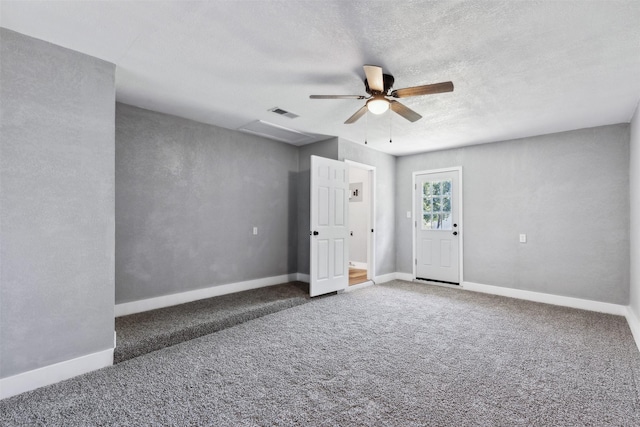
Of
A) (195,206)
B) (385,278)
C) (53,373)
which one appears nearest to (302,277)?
(385,278)

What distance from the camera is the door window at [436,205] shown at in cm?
555

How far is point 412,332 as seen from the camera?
3.34 metres

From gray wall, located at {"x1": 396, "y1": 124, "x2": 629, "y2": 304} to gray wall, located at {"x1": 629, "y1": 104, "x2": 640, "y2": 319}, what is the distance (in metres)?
0.21

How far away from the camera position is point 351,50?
7.74 ft

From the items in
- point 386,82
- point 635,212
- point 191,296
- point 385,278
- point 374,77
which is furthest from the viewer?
point 385,278

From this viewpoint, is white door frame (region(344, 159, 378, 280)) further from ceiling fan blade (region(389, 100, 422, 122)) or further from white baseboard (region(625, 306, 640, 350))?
white baseboard (region(625, 306, 640, 350))

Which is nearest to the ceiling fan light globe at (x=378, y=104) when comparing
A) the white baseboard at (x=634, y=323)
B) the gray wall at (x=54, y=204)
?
the gray wall at (x=54, y=204)

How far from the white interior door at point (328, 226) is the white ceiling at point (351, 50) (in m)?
1.08

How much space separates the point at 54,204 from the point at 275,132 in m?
2.93

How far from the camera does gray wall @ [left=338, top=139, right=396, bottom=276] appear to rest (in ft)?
18.1

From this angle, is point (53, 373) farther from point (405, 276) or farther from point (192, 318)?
point (405, 276)

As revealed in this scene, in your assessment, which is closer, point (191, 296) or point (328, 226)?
point (191, 296)

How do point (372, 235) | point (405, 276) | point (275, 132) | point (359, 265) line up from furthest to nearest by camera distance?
point (359, 265), point (405, 276), point (372, 235), point (275, 132)

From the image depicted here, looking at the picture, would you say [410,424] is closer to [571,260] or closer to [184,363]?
[184,363]
